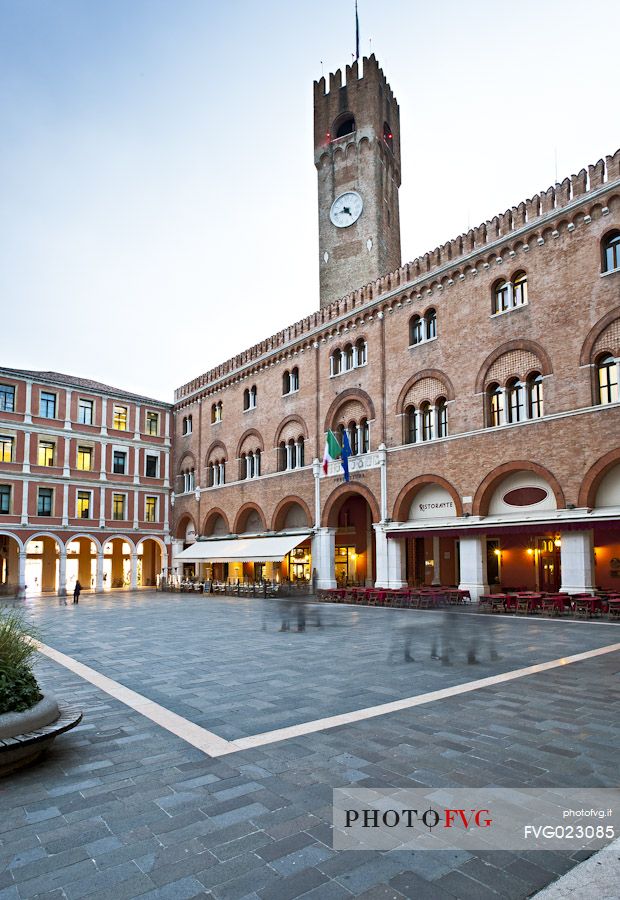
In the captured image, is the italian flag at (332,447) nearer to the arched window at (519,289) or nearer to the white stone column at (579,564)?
the arched window at (519,289)

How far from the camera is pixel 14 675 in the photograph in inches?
220

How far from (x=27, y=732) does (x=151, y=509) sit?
129 feet

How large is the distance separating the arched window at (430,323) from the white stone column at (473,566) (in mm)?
8525

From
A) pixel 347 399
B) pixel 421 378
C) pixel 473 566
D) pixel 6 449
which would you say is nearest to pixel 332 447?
pixel 347 399

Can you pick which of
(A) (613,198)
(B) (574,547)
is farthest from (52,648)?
(A) (613,198)

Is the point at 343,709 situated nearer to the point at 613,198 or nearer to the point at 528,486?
the point at 528,486

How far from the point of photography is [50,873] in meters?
3.60

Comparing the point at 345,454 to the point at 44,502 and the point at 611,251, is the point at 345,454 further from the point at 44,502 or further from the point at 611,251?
the point at 44,502

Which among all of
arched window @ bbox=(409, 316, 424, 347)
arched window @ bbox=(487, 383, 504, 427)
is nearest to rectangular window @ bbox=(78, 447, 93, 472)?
arched window @ bbox=(409, 316, 424, 347)

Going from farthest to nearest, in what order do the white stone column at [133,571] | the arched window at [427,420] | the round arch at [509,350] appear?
the white stone column at [133,571] → the arched window at [427,420] → the round arch at [509,350]

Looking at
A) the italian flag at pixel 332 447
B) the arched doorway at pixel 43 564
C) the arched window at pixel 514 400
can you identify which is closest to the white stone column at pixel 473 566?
the arched window at pixel 514 400

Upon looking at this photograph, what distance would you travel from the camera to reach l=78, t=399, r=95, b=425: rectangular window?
1571 inches

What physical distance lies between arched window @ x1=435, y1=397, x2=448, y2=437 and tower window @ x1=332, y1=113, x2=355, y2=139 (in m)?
23.2

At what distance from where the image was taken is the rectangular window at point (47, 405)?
125ft
